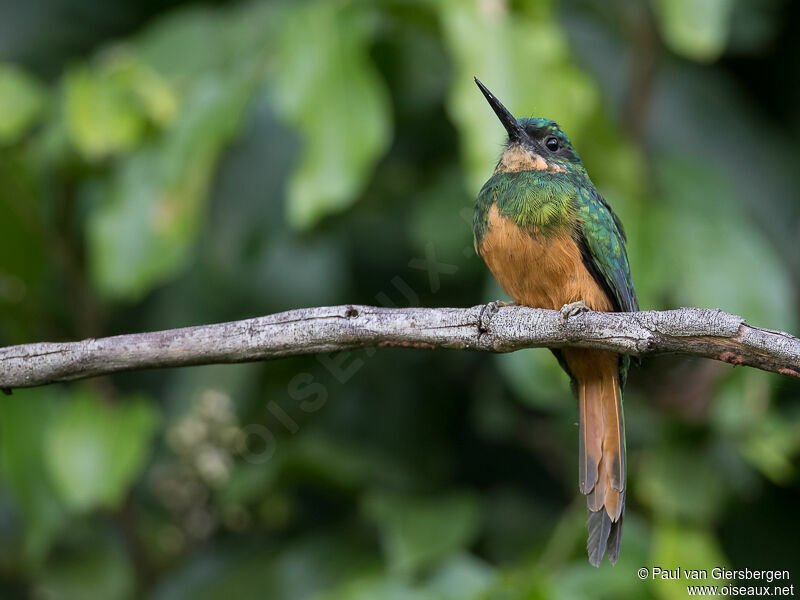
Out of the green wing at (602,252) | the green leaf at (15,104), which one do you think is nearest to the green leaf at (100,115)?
the green leaf at (15,104)

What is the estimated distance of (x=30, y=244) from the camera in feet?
9.59

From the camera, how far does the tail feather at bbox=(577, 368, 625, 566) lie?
5.36 ft

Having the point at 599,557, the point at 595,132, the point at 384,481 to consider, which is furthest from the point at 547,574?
the point at 595,132

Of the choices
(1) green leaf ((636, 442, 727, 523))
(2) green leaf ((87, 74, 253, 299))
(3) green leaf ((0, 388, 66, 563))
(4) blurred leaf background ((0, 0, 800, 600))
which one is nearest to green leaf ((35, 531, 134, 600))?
(4) blurred leaf background ((0, 0, 800, 600))

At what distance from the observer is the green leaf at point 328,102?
2.37 metres

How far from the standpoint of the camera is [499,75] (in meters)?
2.32

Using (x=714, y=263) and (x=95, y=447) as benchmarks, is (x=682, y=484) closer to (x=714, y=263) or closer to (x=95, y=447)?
(x=714, y=263)

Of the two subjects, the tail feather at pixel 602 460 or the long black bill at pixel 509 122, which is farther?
the long black bill at pixel 509 122

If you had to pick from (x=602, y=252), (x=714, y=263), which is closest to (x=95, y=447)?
(x=602, y=252)

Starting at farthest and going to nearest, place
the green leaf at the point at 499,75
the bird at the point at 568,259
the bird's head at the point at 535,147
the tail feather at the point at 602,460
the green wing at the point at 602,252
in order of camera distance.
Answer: the green leaf at the point at 499,75
the bird's head at the point at 535,147
the green wing at the point at 602,252
the bird at the point at 568,259
the tail feather at the point at 602,460

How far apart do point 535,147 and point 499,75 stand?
251 mm

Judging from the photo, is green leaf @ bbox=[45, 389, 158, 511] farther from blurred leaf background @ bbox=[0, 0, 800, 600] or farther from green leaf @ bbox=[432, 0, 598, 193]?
green leaf @ bbox=[432, 0, 598, 193]

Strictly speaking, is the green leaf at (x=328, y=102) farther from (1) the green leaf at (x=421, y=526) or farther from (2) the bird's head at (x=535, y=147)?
(1) the green leaf at (x=421, y=526)

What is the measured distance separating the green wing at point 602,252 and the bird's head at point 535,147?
128mm
